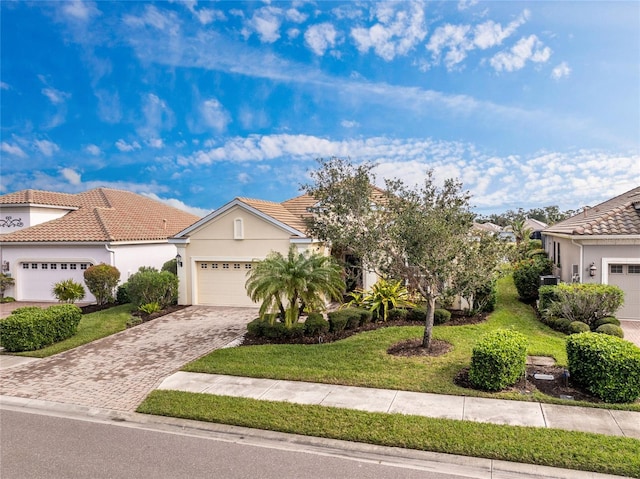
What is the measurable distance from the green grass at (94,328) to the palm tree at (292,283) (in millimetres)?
5409

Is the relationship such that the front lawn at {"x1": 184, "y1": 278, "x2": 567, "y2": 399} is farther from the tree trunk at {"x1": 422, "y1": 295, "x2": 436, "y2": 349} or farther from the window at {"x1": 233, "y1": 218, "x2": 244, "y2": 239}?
the window at {"x1": 233, "y1": 218, "x2": 244, "y2": 239}

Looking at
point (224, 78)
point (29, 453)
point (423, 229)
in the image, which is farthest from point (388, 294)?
point (224, 78)

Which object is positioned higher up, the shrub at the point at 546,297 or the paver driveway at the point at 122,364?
the shrub at the point at 546,297

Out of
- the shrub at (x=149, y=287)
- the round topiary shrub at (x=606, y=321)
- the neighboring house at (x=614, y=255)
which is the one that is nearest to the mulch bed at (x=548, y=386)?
the round topiary shrub at (x=606, y=321)

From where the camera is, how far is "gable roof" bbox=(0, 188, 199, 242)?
65.0ft

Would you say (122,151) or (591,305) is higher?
(122,151)

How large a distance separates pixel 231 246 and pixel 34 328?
7.50 metres

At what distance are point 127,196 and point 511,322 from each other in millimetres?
25079

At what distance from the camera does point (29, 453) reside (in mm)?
5953

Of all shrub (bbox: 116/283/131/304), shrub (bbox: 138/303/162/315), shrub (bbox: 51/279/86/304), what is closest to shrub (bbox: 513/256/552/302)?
shrub (bbox: 138/303/162/315)

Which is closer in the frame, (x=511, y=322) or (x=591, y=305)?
(x=591, y=305)

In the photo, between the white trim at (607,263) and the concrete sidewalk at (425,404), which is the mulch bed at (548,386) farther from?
the white trim at (607,263)

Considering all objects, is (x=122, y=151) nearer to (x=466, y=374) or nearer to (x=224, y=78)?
(x=224, y=78)

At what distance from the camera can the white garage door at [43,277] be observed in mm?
19453
